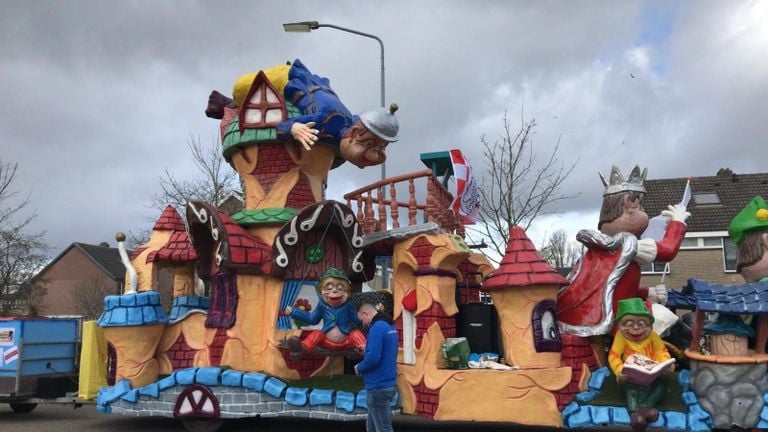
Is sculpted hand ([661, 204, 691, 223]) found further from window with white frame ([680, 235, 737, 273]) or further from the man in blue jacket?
window with white frame ([680, 235, 737, 273])

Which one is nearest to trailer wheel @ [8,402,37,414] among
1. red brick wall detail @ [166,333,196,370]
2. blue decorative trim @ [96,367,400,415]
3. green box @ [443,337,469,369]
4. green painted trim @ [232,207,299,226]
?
blue decorative trim @ [96,367,400,415]

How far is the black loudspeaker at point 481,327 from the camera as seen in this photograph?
9.09 metres

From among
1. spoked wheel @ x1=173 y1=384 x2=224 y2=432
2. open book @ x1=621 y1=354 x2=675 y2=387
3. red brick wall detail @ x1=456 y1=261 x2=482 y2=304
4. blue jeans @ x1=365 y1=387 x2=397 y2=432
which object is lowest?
spoked wheel @ x1=173 y1=384 x2=224 y2=432

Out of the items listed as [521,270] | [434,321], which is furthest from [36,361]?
[521,270]

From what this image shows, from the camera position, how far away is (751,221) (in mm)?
8273

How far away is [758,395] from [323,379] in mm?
5218

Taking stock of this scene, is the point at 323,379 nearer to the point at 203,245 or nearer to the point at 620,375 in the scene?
the point at 203,245

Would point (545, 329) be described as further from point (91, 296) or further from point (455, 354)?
point (91, 296)

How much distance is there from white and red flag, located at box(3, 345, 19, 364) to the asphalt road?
3.28 ft

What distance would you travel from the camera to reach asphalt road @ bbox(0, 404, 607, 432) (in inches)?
398

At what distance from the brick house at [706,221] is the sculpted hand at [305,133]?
12.5 meters

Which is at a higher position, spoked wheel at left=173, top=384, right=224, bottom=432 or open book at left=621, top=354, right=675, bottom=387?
open book at left=621, top=354, right=675, bottom=387

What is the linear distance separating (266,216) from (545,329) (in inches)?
165

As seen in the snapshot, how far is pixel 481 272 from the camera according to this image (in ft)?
35.5
